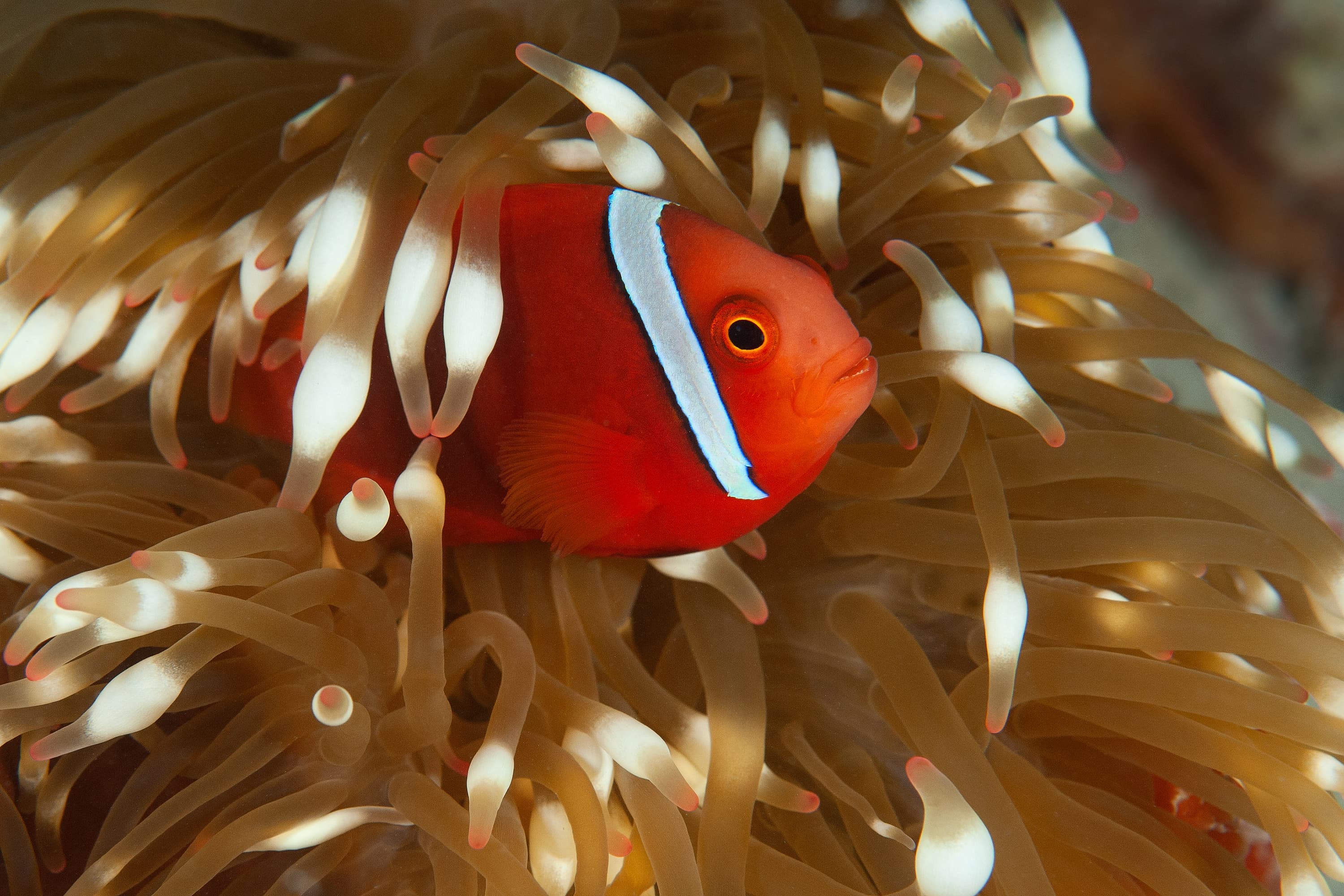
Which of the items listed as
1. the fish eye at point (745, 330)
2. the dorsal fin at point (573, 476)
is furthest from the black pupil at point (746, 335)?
the dorsal fin at point (573, 476)

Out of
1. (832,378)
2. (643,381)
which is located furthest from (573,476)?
(832,378)

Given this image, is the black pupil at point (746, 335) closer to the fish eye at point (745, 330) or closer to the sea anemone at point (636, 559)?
the fish eye at point (745, 330)

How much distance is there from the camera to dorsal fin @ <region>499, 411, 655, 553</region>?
0.78 metres

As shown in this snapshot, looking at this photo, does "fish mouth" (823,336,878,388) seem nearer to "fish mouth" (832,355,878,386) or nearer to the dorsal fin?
"fish mouth" (832,355,878,386)

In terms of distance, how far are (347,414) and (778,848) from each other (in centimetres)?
54

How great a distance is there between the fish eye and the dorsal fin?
0.37ft

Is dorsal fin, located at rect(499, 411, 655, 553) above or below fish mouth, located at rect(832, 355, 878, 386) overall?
below

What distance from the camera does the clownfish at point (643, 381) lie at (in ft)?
2.44

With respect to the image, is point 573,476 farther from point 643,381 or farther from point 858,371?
point 858,371

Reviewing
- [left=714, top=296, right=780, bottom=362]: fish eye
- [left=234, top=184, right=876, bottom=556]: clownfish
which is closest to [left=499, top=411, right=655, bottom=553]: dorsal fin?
[left=234, top=184, right=876, bottom=556]: clownfish

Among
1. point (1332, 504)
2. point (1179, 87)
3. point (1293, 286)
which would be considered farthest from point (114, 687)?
point (1293, 286)

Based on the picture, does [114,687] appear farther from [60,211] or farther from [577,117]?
[577,117]

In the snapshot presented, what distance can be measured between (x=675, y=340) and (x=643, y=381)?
0.04 metres

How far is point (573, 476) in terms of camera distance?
784 mm
